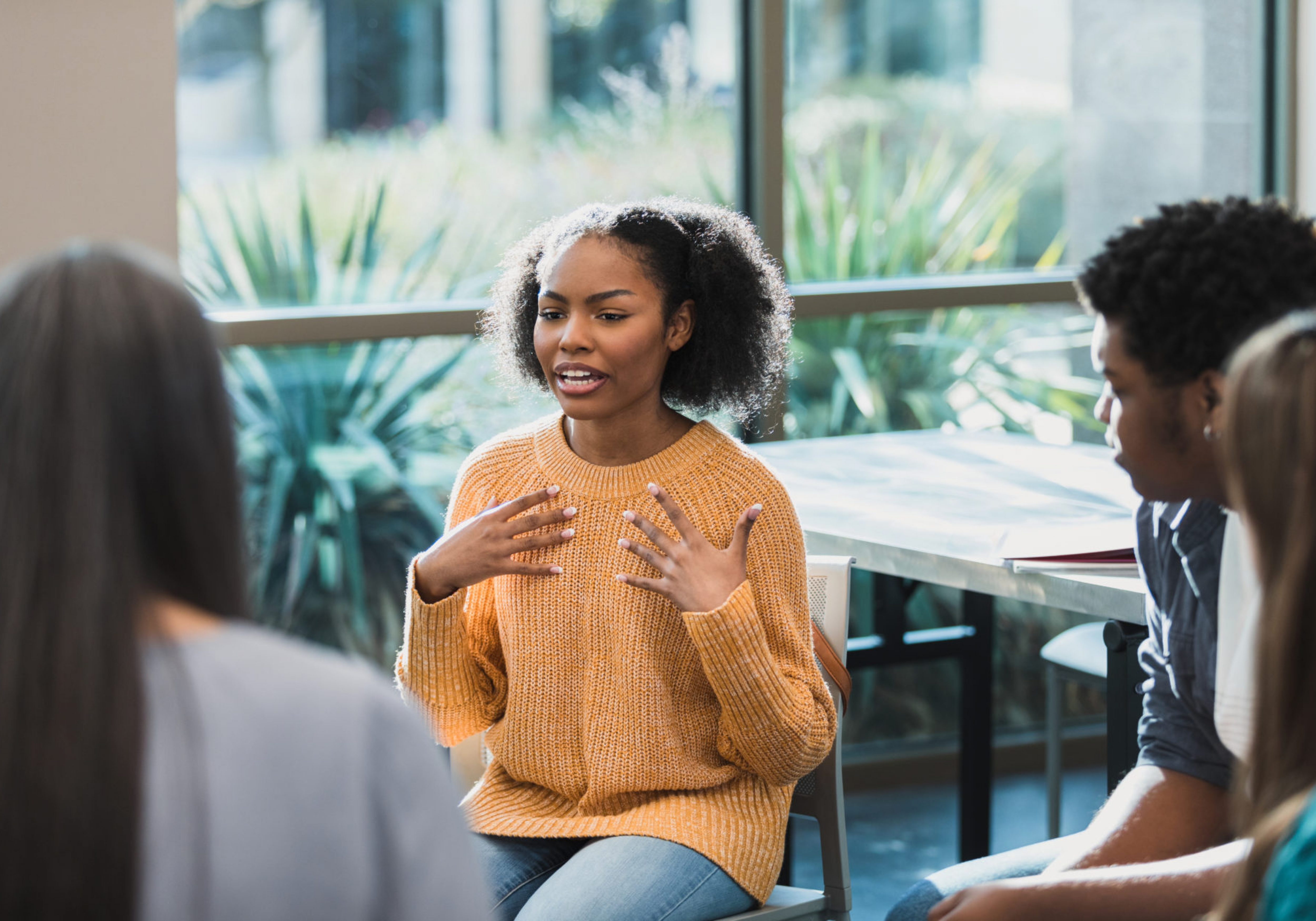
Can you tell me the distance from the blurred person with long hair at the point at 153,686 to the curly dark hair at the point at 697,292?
3.42ft

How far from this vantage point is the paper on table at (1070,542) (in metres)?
1.92

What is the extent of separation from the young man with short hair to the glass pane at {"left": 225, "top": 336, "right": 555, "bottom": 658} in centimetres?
187

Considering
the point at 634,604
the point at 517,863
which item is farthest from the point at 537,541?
the point at 517,863

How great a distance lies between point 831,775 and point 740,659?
345 mm

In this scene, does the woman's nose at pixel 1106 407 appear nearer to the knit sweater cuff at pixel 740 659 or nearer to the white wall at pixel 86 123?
A: the knit sweater cuff at pixel 740 659

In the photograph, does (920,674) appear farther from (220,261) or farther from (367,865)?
(367,865)

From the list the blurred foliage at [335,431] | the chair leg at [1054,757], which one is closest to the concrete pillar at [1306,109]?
the chair leg at [1054,757]

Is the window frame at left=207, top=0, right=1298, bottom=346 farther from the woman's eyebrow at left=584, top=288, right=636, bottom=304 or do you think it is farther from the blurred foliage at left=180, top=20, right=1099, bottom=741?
the woman's eyebrow at left=584, top=288, right=636, bottom=304

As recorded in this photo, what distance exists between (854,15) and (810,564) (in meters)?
1.92

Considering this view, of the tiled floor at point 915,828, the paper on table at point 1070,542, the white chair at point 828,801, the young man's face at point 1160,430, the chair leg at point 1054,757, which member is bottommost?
the tiled floor at point 915,828

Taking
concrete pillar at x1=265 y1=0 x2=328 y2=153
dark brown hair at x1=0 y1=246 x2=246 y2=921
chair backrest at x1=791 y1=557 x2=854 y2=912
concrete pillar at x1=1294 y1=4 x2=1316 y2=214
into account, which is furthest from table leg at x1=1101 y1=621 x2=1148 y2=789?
concrete pillar at x1=1294 y1=4 x2=1316 y2=214

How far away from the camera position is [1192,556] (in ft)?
4.60

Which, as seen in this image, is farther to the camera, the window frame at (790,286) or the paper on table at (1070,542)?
the window frame at (790,286)

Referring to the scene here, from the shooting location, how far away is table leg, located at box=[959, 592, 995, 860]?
263 cm
